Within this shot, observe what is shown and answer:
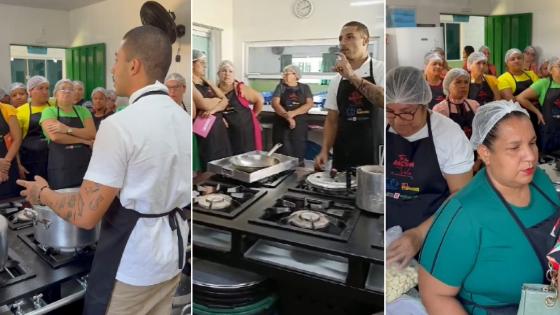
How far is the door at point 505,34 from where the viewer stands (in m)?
1.25

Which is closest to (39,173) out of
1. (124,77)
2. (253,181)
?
(124,77)

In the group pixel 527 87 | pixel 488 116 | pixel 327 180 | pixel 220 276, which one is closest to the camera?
pixel 488 116

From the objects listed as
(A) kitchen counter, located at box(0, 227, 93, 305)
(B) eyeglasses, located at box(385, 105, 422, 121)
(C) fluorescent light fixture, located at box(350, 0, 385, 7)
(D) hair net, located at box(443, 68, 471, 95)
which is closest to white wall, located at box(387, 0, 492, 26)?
(C) fluorescent light fixture, located at box(350, 0, 385, 7)

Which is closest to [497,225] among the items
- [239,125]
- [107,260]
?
[239,125]

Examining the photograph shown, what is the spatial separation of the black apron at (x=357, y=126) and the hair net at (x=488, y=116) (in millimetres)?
246

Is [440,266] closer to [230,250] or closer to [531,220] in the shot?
[531,220]

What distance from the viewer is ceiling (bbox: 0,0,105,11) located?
123cm

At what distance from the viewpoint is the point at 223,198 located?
5.10 ft

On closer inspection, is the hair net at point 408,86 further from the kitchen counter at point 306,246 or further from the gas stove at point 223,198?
the gas stove at point 223,198

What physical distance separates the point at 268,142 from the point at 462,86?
58 centimetres

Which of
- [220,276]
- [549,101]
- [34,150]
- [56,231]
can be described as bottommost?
[220,276]

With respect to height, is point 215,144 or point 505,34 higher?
point 505,34

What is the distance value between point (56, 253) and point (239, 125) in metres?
0.63

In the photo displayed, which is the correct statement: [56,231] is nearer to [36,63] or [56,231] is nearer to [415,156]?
[36,63]
